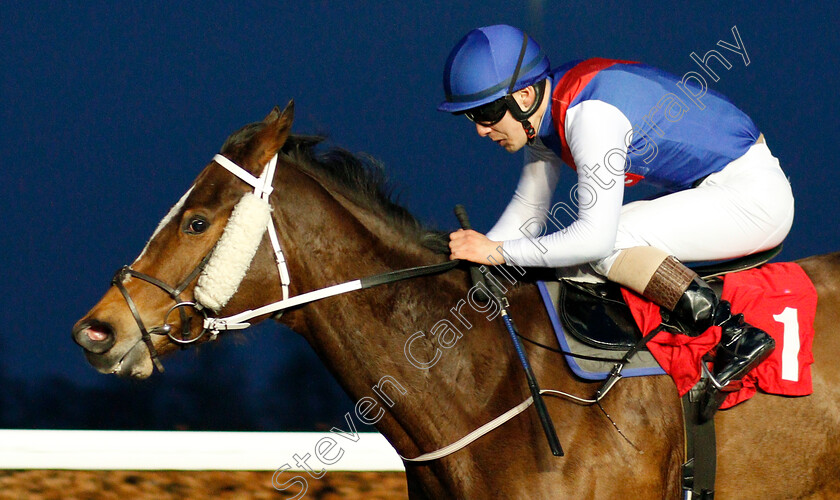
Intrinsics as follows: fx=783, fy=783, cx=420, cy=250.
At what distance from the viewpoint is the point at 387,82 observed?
3.92 m

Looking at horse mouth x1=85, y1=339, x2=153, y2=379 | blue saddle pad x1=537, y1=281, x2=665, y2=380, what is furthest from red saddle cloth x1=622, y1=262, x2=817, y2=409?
horse mouth x1=85, y1=339, x2=153, y2=379

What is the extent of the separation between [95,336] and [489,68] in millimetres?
1182

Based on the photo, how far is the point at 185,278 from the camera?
1917 millimetres

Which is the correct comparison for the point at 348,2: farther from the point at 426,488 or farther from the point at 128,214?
the point at 426,488

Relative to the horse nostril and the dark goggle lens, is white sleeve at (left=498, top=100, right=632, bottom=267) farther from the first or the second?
the horse nostril

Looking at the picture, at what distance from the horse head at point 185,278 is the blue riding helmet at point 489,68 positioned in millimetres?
554

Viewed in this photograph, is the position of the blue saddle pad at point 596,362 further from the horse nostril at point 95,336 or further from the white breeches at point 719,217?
the horse nostril at point 95,336

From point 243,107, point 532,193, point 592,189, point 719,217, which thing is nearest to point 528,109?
point 592,189

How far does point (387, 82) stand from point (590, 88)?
6.77 feet

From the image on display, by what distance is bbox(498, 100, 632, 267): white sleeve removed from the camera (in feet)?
6.17

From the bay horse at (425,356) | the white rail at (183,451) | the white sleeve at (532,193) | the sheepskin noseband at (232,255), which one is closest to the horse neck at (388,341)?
the bay horse at (425,356)

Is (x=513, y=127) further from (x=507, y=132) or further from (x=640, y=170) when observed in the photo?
(x=640, y=170)

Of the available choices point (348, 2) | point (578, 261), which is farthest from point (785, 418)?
point (348, 2)

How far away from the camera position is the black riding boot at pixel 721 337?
6.29ft
